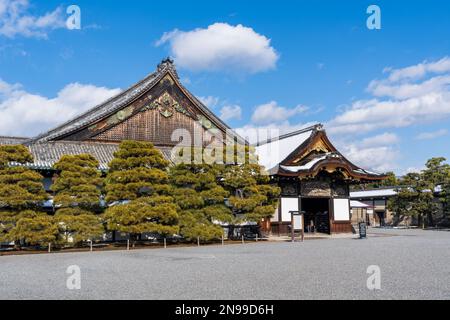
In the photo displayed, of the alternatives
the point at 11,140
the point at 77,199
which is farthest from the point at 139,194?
the point at 11,140

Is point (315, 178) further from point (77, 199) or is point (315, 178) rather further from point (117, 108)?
point (77, 199)

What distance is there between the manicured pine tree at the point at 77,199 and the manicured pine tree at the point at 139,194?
724mm

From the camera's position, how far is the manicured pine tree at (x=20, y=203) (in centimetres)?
1684

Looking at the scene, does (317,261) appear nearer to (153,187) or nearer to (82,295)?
(82,295)

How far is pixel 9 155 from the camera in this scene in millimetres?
17719

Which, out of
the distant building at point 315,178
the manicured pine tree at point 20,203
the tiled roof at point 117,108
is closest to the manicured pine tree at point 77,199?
the manicured pine tree at point 20,203

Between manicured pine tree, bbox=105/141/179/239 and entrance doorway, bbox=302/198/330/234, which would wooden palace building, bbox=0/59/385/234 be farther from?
manicured pine tree, bbox=105/141/179/239

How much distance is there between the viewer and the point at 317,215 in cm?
2989

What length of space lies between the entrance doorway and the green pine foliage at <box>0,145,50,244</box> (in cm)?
1887

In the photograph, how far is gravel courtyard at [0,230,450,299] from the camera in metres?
8.18

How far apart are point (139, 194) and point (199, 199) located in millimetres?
3142
